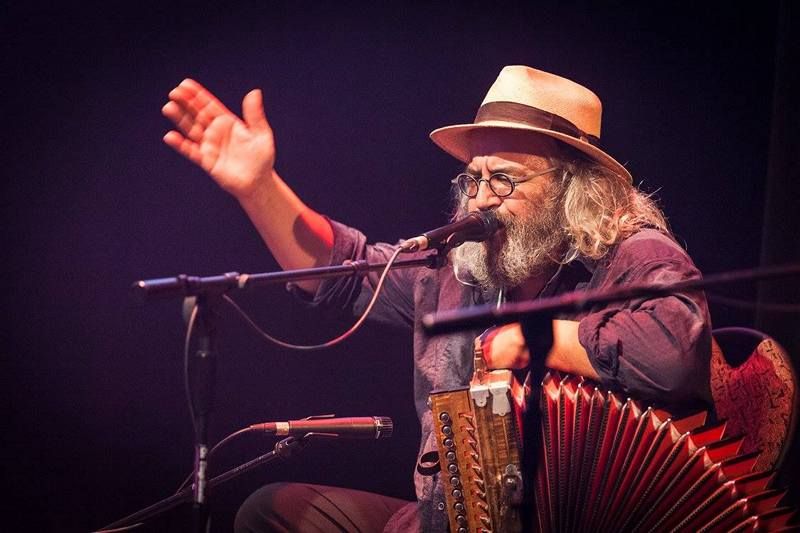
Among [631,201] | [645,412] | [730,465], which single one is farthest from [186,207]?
[730,465]

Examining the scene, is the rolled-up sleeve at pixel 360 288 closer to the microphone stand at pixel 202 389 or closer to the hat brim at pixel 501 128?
the hat brim at pixel 501 128

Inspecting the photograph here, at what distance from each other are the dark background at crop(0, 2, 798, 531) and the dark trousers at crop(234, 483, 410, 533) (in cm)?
80

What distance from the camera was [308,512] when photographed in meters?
3.01

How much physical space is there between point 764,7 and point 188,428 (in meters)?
2.93

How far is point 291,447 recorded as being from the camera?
2.62 meters

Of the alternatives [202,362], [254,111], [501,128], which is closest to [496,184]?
[501,128]

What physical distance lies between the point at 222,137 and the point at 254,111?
13 cm

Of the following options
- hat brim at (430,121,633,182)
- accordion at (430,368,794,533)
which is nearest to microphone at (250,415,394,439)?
accordion at (430,368,794,533)

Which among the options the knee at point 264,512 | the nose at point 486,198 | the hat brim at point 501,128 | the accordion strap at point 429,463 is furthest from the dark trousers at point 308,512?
the hat brim at point 501,128

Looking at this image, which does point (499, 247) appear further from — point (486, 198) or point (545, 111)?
point (545, 111)

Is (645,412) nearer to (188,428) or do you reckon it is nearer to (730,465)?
(730,465)

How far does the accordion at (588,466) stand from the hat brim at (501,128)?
37.2 inches

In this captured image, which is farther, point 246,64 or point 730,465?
point 246,64

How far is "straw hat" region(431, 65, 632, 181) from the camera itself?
310 centimetres
